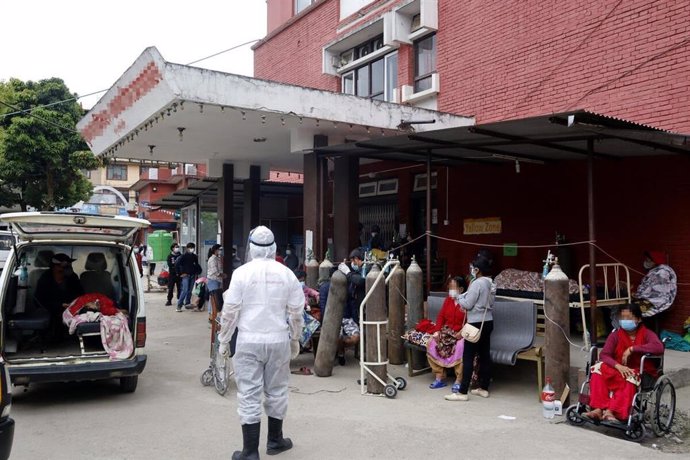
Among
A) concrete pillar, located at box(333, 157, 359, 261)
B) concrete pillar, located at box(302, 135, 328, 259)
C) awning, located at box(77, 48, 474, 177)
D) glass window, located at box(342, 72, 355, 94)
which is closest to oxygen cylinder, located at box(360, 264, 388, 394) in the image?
awning, located at box(77, 48, 474, 177)

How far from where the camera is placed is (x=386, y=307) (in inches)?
310

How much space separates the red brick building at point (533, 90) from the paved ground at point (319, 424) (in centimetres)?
336

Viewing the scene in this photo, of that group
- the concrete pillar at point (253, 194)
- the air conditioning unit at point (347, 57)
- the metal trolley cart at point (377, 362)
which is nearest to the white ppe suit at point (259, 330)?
the metal trolley cart at point (377, 362)

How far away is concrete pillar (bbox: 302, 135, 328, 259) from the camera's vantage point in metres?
10.8

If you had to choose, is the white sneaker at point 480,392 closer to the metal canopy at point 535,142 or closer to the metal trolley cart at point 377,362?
the metal trolley cart at point 377,362

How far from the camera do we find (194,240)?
2097 centimetres

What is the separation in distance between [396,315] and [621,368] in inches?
134

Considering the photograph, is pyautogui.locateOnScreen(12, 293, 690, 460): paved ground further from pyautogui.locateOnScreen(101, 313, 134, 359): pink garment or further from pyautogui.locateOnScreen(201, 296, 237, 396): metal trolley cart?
pyautogui.locateOnScreen(101, 313, 134, 359): pink garment

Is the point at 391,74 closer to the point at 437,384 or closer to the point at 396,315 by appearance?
the point at 396,315

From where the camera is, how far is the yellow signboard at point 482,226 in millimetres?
11680

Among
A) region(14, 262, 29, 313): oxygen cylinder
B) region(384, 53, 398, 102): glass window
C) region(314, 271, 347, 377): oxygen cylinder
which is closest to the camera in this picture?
region(14, 262, 29, 313): oxygen cylinder

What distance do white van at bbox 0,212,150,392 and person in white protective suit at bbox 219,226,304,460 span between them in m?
2.20

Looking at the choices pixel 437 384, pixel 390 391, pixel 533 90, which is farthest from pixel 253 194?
pixel 390 391

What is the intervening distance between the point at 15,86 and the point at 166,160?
1431cm
